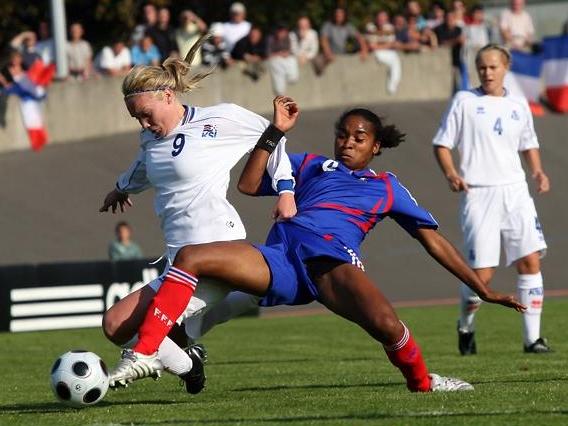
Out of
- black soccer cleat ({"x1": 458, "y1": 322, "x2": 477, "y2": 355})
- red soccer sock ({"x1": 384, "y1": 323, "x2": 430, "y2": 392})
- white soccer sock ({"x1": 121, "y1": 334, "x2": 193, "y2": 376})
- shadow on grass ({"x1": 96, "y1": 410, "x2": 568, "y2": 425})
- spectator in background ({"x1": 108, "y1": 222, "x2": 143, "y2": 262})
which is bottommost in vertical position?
spectator in background ({"x1": 108, "y1": 222, "x2": 143, "y2": 262})

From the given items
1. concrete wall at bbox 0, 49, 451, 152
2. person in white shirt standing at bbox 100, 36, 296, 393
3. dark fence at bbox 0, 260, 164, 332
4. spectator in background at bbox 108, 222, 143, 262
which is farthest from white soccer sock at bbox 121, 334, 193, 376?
concrete wall at bbox 0, 49, 451, 152

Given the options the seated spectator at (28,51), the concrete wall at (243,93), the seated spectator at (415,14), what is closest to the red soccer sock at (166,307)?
the concrete wall at (243,93)

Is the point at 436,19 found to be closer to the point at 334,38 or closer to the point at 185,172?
the point at 334,38

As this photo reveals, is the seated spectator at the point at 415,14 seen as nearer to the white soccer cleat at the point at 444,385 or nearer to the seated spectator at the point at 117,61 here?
the seated spectator at the point at 117,61

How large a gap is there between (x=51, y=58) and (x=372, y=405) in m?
20.0

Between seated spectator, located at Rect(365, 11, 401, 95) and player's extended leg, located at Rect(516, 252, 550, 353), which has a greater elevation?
player's extended leg, located at Rect(516, 252, 550, 353)

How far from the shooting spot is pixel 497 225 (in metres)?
12.8

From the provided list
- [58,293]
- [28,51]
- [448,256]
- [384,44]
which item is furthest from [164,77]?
[384,44]

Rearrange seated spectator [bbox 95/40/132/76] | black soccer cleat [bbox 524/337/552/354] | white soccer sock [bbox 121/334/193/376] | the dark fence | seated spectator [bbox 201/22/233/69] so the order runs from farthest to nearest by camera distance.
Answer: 1. seated spectator [bbox 201/22/233/69]
2. seated spectator [bbox 95/40/132/76]
3. the dark fence
4. black soccer cleat [bbox 524/337/552/354]
5. white soccer sock [bbox 121/334/193/376]

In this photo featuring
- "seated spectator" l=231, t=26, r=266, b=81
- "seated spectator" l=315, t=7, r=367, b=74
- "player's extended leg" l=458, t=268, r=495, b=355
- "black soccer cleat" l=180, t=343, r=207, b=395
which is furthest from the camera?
"seated spectator" l=315, t=7, r=367, b=74

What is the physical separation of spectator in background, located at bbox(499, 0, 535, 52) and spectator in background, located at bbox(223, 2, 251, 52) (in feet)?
19.9

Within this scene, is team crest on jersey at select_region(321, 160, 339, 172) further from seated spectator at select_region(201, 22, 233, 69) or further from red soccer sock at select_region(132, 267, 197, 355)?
seated spectator at select_region(201, 22, 233, 69)

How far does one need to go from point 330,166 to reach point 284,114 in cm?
52

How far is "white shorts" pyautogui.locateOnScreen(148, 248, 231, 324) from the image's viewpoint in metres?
8.64
